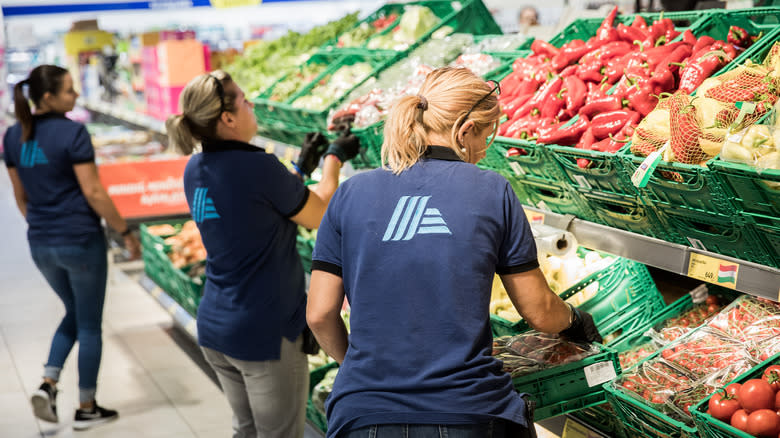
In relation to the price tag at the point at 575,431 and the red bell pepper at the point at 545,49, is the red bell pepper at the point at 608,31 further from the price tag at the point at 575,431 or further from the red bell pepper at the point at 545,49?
the price tag at the point at 575,431

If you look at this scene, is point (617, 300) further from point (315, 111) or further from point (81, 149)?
point (81, 149)

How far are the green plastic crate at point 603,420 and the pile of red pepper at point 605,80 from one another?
74 cm

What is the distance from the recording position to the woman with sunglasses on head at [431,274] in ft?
5.47

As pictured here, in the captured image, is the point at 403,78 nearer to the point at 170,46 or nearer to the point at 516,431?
the point at 516,431

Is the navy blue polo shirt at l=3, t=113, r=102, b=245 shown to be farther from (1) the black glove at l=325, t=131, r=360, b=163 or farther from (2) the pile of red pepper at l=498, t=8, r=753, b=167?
(2) the pile of red pepper at l=498, t=8, r=753, b=167

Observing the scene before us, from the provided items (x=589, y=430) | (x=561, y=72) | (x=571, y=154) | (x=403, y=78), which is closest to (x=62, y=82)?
(x=403, y=78)

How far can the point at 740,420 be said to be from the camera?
175 cm

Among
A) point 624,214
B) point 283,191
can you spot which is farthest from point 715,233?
point 283,191

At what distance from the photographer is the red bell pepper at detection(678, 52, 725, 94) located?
2.35m

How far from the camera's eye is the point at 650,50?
2646 millimetres

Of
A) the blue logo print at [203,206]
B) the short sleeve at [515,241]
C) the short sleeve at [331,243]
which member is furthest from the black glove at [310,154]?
the short sleeve at [515,241]

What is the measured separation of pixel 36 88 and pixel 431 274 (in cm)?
293

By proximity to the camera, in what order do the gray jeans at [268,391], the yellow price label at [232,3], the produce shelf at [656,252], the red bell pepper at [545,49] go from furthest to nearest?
the yellow price label at [232,3] → the red bell pepper at [545,49] → the gray jeans at [268,391] → the produce shelf at [656,252]

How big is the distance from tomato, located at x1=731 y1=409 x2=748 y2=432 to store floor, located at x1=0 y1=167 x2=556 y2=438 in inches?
37.3
